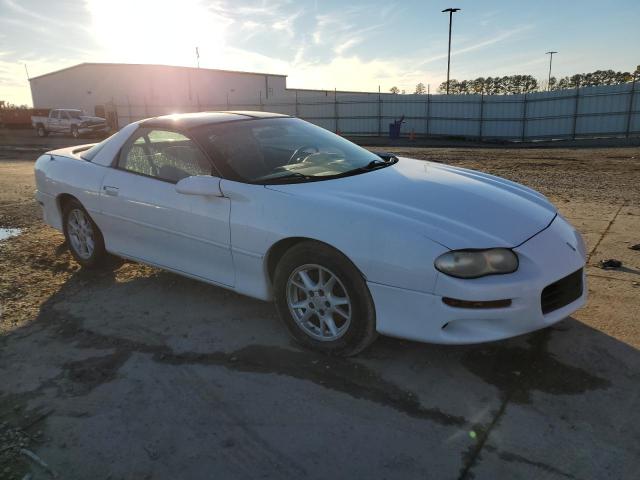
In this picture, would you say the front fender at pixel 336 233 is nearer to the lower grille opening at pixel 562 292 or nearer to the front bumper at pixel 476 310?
the front bumper at pixel 476 310

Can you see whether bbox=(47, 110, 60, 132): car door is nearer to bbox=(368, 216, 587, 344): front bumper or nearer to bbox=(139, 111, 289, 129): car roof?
bbox=(139, 111, 289, 129): car roof

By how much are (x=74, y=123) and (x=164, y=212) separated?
29.2m

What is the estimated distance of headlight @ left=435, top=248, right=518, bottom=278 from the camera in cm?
256

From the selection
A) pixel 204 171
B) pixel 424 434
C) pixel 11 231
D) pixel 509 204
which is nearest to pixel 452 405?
pixel 424 434

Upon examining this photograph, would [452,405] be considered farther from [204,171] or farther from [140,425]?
[204,171]

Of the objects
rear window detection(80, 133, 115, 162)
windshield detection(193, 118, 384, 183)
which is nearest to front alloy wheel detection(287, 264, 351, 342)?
windshield detection(193, 118, 384, 183)

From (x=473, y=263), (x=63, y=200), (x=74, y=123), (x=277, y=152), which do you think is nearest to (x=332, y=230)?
(x=473, y=263)

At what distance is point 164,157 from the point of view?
12.8 ft

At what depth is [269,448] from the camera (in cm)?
227

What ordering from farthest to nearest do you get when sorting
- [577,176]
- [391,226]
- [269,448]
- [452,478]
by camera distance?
1. [577,176]
2. [391,226]
3. [269,448]
4. [452,478]

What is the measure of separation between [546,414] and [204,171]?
2.57 meters

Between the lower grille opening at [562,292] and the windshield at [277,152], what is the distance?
1.53 metres

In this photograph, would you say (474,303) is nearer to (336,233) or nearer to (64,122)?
(336,233)

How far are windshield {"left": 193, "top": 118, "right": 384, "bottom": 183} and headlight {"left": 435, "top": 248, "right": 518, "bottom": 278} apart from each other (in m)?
1.14
